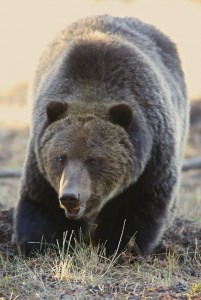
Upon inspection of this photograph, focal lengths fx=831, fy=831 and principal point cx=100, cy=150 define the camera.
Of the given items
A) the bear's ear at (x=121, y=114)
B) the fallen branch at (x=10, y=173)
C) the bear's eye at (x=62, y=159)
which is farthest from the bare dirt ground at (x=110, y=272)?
the fallen branch at (x=10, y=173)

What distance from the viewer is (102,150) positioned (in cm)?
700

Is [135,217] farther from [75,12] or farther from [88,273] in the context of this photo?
[75,12]

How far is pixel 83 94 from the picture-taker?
7379 mm

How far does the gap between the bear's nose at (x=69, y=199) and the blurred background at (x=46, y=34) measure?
9202 mm

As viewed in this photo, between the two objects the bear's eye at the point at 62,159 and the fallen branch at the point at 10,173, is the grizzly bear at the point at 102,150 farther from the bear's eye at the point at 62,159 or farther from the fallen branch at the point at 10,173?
the fallen branch at the point at 10,173

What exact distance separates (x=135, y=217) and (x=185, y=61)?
1206 centimetres

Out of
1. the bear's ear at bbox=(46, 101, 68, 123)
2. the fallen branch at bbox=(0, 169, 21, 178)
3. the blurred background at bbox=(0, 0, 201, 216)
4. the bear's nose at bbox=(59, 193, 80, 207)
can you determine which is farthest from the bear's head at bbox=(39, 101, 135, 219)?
the blurred background at bbox=(0, 0, 201, 216)

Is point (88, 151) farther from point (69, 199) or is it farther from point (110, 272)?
point (110, 272)

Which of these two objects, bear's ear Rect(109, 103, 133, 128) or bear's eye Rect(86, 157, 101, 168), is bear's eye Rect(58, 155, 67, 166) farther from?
bear's ear Rect(109, 103, 133, 128)

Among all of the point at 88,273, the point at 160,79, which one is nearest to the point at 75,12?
the point at 160,79

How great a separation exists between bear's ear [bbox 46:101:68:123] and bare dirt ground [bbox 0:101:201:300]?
1207mm

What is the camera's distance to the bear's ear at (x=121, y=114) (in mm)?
7082

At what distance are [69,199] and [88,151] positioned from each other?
1.86 feet

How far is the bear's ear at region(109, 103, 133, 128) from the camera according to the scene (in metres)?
7.08
